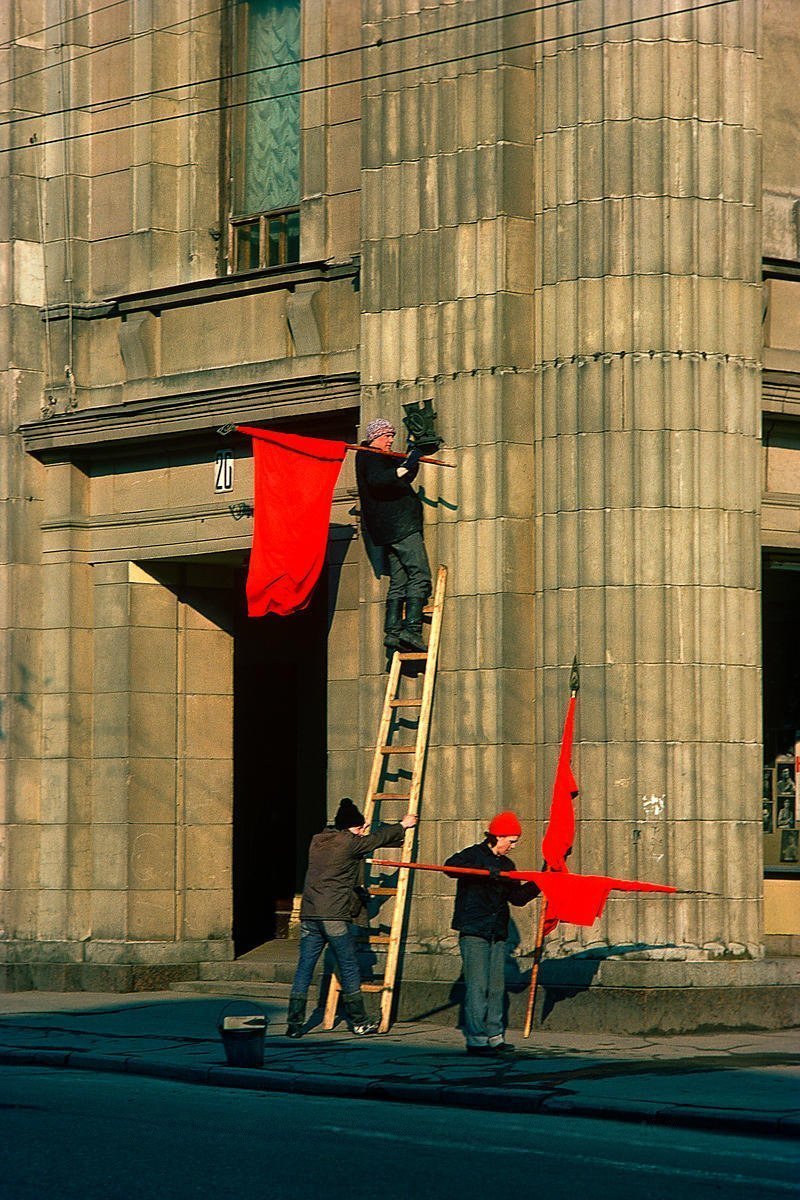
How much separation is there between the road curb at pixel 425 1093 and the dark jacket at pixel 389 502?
203 inches

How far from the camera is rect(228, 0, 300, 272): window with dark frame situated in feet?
67.4

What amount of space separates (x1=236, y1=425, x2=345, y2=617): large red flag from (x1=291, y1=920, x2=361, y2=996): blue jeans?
119 inches

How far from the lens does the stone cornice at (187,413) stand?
→ 63.3 ft

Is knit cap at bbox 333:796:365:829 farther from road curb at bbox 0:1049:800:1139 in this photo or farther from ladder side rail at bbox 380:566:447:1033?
road curb at bbox 0:1049:800:1139

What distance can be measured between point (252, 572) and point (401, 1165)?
28.0 feet

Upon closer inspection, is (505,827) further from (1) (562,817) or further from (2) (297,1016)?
(2) (297,1016)

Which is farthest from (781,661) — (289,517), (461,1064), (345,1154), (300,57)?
(345,1154)

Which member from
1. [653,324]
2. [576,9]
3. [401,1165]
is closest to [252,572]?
[653,324]

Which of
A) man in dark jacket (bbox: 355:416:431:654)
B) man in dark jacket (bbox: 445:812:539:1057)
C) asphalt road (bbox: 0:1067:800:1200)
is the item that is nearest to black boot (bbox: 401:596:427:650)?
man in dark jacket (bbox: 355:416:431:654)

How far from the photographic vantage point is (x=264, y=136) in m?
20.9

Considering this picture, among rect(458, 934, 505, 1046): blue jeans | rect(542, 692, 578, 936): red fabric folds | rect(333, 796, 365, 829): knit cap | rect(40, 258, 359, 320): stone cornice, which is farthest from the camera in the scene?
rect(40, 258, 359, 320): stone cornice

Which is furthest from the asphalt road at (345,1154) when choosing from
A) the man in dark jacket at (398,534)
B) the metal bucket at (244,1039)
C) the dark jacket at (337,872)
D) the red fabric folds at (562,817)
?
the man in dark jacket at (398,534)

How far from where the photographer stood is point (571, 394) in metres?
17.6

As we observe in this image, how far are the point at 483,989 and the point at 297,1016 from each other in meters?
1.92
